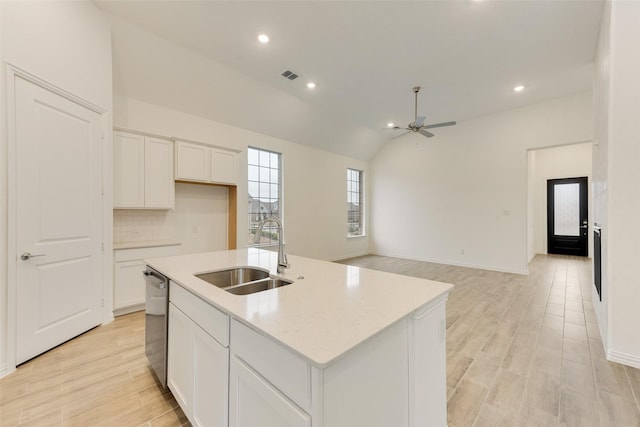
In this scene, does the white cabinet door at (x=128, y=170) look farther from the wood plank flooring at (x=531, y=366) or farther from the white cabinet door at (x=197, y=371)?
the wood plank flooring at (x=531, y=366)

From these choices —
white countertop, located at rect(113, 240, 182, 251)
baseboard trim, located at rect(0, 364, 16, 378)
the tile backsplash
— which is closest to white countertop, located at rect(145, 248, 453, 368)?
baseboard trim, located at rect(0, 364, 16, 378)

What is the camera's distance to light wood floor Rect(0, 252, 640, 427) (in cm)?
170

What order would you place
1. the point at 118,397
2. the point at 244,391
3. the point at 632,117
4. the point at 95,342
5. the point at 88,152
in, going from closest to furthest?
the point at 244,391 → the point at 118,397 → the point at 632,117 → the point at 95,342 → the point at 88,152

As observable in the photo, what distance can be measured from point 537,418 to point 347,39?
4.04 metres

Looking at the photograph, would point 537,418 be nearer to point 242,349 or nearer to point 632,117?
point 242,349

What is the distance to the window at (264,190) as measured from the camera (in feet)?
17.3

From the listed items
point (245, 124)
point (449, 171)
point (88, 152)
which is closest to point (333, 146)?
point (245, 124)

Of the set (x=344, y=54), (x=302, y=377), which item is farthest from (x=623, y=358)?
(x=344, y=54)

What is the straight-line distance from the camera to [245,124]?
494 centimetres

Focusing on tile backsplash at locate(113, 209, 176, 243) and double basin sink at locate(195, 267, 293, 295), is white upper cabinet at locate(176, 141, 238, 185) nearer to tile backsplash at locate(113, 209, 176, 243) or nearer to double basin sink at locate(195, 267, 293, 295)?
tile backsplash at locate(113, 209, 176, 243)

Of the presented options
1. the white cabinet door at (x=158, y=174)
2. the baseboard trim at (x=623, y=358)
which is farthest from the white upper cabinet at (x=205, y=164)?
the baseboard trim at (x=623, y=358)

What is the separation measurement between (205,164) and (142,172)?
90 centimetres

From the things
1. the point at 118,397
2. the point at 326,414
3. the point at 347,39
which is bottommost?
the point at 118,397

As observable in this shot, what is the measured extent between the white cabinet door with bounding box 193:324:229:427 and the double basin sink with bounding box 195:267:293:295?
0.39 metres
